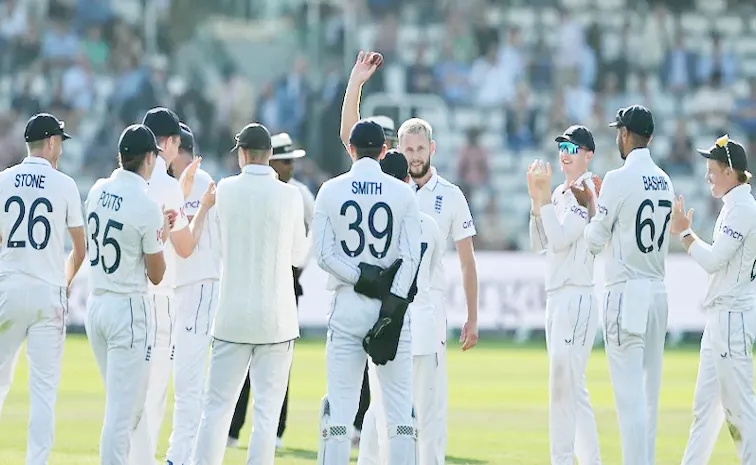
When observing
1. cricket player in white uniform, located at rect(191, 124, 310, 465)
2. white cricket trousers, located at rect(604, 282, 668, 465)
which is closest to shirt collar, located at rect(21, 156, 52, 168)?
cricket player in white uniform, located at rect(191, 124, 310, 465)

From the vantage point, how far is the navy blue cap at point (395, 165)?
32.5 ft

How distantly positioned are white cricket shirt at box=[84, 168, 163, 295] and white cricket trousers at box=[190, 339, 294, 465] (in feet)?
2.58

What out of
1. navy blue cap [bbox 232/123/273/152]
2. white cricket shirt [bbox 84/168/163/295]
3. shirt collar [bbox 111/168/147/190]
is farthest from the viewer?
navy blue cap [bbox 232/123/273/152]

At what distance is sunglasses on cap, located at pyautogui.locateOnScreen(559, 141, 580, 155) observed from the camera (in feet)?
36.6

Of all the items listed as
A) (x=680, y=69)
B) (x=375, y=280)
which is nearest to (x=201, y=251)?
(x=375, y=280)

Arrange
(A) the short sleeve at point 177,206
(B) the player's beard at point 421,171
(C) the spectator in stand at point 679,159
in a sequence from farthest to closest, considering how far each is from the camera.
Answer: (C) the spectator in stand at point 679,159
(B) the player's beard at point 421,171
(A) the short sleeve at point 177,206

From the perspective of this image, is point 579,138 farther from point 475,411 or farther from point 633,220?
point 475,411

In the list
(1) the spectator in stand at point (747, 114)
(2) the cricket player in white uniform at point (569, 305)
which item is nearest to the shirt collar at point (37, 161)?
(2) the cricket player in white uniform at point (569, 305)

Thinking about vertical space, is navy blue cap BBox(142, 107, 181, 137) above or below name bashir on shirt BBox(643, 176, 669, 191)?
above

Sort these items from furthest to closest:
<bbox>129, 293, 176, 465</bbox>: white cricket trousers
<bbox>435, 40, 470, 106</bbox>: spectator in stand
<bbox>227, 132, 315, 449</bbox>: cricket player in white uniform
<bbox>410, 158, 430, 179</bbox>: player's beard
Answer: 1. <bbox>435, 40, 470, 106</bbox>: spectator in stand
2. <bbox>227, 132, 315, 449</bbox>: cricket player in white uniform
3. <bbox>129, 293, 176, 465</bbox>: white cricket trousers
4. <bbox>410, 158, 430, 179</bbox>: player's beard

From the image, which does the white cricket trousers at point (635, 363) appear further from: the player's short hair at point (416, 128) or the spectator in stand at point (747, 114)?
the spectator in stand at point (747, 114)

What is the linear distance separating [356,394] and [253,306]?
3.13ft

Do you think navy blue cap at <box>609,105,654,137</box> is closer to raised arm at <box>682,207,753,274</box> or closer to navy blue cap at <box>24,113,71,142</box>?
raised arm at <box>682,207,753,274</box>

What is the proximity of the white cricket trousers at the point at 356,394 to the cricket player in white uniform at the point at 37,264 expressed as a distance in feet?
7.28
